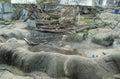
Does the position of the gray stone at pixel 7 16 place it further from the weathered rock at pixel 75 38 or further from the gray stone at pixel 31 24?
the weathered rock at pixel 75 38

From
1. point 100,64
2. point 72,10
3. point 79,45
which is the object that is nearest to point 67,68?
point 100,64

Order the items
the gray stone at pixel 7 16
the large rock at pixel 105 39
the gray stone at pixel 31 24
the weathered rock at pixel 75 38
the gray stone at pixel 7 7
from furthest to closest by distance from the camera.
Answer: the gray stone at pixel 7 7 < the gray stone at pixel 7 16 < the gray stone at pixel 31 24 < the weathered rock at pixel 75 38 < the large rock at pixel 105 39

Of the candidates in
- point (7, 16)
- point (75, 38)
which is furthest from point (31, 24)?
point (75, 38)

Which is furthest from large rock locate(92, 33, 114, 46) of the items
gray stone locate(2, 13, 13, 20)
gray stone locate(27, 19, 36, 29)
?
gray stone locate(2, 13, 13, 20)

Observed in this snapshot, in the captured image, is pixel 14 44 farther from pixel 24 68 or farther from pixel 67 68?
pixel 67 68

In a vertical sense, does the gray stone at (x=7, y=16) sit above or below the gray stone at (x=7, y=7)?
below

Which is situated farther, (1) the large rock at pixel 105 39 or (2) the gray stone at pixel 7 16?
(2) the gray stone at pixel 7 16

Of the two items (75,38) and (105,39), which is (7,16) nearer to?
(75,38)

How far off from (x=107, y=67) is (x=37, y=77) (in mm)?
2100

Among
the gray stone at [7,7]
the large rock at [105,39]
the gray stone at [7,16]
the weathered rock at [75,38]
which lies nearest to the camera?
the large rock at [105,39]

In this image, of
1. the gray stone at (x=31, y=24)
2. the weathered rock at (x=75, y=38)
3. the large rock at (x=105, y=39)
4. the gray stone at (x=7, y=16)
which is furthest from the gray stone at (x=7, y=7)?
the large rock at (x=105, y=39)

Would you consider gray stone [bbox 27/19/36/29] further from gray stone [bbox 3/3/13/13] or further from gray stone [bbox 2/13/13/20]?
gray stone [bbox 3/3/13/13]

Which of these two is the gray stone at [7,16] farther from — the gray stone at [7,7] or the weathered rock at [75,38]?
the weathered rock at [75,38]

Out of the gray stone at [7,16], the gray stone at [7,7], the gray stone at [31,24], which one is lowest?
the gray stone at [31,24]
